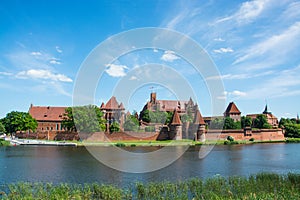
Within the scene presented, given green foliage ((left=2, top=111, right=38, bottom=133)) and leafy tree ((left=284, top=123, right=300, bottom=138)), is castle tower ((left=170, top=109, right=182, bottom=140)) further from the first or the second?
leafy tree ((left=284, top=123, right=300, bottom=138))

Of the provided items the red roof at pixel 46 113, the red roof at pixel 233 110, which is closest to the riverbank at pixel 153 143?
the red roof at pixel 46 113

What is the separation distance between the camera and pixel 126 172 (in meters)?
21.6

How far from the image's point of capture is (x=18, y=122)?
59875mm

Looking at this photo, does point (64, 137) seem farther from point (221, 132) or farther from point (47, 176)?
point (47, 176)

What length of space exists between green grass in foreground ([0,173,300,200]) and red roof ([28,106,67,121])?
61.7 metres

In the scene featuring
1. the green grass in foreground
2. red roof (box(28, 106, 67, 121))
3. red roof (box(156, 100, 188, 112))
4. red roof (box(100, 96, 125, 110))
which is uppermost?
red roof (box(156, 100, 188, 112))

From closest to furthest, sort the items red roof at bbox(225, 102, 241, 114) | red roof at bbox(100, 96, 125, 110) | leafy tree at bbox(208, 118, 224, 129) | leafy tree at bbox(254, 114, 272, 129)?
1. leafy tree at bbox(208, 118, 224, 129)
2. red roof at bbox(100, 96, 125, 110)
3. leafy tree at bbox(254, 114, 272, 129)
4. red roof at bbox(225, 102, 241, 114)

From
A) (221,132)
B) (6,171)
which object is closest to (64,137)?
(221,132)

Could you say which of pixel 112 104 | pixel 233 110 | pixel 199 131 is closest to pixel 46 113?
pixel 112 104

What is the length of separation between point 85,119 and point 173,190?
4191cm

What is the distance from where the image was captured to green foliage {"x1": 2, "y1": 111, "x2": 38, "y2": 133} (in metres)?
60.2

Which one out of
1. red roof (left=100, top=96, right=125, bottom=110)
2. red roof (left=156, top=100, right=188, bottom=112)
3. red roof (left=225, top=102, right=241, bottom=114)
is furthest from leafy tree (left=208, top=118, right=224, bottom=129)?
red roof (left=100, top=96, right=125, bottom=110)

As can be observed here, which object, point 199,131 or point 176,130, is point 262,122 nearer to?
point 199,131

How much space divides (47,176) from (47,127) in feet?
190
